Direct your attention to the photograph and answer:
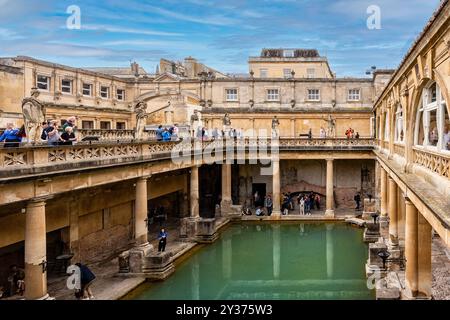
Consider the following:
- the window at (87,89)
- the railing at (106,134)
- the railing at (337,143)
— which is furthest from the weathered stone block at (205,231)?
the window at (87,89)

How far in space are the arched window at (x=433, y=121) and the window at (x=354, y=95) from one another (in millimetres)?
27012

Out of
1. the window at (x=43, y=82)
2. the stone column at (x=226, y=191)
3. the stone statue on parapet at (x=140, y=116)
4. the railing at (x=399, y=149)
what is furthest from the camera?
A: the stone column at (x=226, y=191)

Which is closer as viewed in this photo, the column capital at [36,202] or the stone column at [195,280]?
the column capital at [36,202]

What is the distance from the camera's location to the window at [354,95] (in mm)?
38300

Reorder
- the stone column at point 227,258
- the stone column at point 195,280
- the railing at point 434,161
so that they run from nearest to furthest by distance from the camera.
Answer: the railing at point 434,161
the stone column at point 195,280
the stone column at point 227,258

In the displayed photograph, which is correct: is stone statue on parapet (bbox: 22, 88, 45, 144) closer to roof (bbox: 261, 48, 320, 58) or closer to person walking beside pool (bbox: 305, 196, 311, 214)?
person walking beside pool (bbox: 305, 196, 311, 214)

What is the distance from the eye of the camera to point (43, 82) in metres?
30.8

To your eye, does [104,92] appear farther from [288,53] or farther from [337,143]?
[288,53]

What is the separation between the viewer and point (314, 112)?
125ft

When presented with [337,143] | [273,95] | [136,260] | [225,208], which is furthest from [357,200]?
[136,260]

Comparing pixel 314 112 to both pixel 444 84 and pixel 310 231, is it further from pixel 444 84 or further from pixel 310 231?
pixel 444 84
